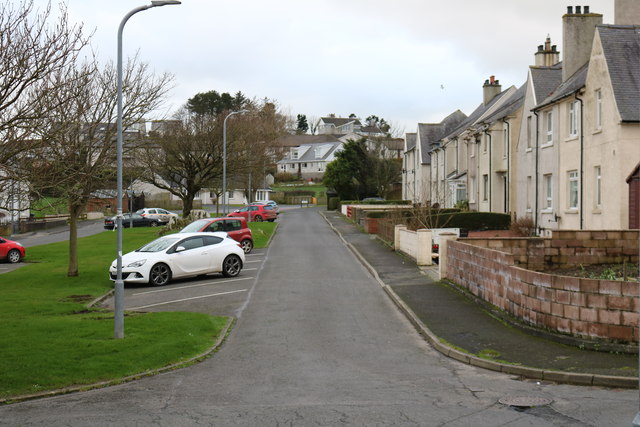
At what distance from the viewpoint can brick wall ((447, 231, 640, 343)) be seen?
445 inches

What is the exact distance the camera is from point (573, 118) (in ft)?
91.6

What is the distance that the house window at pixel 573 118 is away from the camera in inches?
1072

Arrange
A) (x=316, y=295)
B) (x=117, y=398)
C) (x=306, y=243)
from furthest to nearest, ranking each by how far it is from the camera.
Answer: (x=306, y=243), (x=316, y=295), (x=117, y=398)

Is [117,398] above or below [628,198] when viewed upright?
below

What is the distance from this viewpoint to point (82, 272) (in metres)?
24.4

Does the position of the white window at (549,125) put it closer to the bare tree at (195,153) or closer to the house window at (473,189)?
the house window at (473,189)

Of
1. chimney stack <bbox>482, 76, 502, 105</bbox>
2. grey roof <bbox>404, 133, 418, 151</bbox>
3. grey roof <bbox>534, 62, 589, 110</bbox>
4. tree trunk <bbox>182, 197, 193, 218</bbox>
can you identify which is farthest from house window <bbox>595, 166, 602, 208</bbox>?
grey roof <bbox>404, 133, 418, 151</bbox>

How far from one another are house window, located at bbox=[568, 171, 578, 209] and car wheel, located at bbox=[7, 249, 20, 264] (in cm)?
2390

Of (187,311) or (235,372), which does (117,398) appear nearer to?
(235,372)

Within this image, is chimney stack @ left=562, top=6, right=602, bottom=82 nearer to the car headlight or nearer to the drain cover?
the car headlight

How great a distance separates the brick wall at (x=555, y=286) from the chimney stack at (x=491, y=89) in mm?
Answer: 36739

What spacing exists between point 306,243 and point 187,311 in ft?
66.7

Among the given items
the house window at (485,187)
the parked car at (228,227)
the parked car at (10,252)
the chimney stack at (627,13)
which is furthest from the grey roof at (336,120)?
the chimney stack at (627,13)

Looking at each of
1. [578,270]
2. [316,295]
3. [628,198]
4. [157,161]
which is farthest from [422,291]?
A: [157,161]
